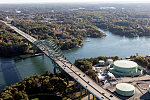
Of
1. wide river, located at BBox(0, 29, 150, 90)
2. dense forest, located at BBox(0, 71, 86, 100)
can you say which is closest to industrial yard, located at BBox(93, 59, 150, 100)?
dense forest, located at BBox(0, 71, 86, 100)

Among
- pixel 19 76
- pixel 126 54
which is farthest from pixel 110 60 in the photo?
pixel 19 76

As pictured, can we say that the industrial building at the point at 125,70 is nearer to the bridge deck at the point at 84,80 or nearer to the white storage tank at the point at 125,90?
the white storage tank at the point at 125,90

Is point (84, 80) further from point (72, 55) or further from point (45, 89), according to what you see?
point (72, 55)

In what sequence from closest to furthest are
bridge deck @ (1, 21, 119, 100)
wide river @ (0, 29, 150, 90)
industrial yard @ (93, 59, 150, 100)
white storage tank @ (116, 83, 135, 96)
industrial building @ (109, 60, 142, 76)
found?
1. bridge deck @ (1, 21, 119, 100)
2. white storage tank @ (116, 83, 135, 96)
3. industrial yard @ (93, 59, 150, 100)
4. industrial building @ (109, 60, 142, 76)
5. wide river @ (0, 29, 150, 90)

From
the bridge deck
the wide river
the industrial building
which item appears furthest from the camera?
the wide river

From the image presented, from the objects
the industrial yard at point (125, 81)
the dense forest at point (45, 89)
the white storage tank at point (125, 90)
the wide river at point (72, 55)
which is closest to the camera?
the white storage tank at point (125, 90)

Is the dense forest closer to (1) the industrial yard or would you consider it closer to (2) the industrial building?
(1) the industrial yard

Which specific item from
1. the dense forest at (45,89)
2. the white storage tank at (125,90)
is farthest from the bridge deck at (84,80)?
the white storage tank at (125,90)

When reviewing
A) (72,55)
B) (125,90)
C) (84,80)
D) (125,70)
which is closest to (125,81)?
(125,70)

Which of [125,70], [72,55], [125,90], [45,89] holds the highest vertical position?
[125,70]
